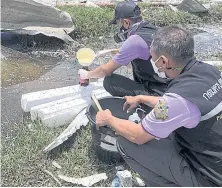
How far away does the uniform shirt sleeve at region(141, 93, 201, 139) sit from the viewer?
8.98ft

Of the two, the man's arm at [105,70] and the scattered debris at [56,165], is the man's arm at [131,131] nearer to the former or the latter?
the scattered debris at [56,165]

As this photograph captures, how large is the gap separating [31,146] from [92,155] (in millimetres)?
571

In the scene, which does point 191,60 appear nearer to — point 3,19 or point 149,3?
point 3,19

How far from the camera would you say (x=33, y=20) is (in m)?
6.82

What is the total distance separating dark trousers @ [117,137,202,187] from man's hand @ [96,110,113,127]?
0.18 meters

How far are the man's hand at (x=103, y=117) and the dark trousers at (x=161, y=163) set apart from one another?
176 millimetres

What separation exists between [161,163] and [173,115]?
53 centimetres

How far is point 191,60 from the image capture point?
9.81 feet

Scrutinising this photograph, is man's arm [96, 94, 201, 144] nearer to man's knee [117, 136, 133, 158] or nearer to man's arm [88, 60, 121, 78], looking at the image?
man's knee [117, 136, 133, 158]

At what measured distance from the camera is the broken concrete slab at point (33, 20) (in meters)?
6.67

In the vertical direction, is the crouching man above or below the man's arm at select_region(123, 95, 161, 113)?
above

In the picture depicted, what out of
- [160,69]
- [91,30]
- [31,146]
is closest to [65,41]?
[91,30]

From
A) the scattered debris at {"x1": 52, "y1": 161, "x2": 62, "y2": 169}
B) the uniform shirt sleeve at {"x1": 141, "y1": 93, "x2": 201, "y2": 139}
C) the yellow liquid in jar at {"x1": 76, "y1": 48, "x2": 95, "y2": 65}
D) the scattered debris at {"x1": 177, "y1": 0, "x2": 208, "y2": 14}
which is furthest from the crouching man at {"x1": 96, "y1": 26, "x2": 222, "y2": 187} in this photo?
the scattered debris at {"x1": 177, "y1": 0, "x2": 208, "y2": 14}

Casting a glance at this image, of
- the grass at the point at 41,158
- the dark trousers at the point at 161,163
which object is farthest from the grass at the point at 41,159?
the dark trousers at the point at 161,163
